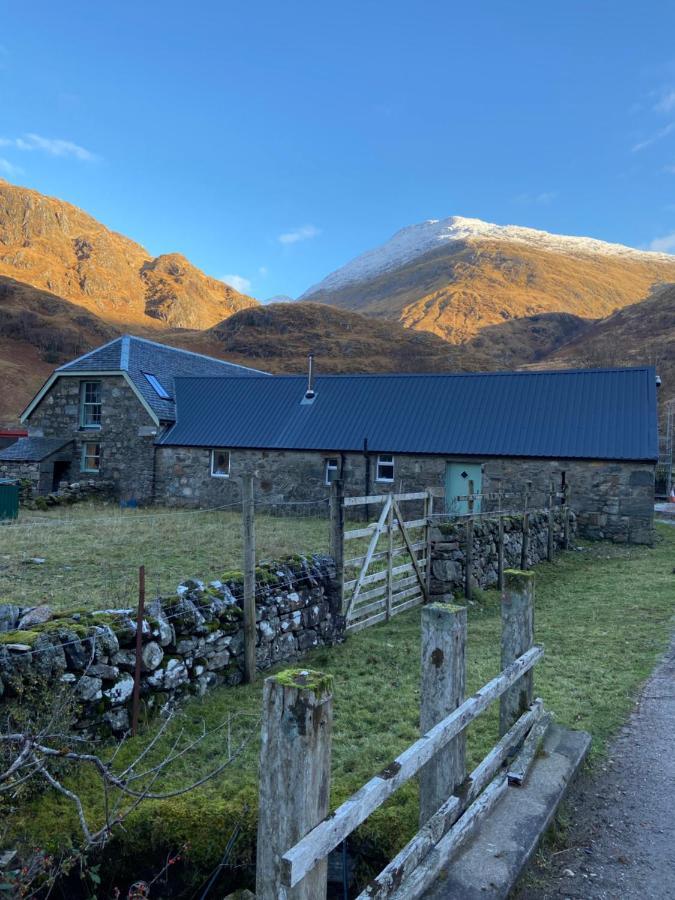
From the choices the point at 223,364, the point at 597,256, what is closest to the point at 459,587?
the point at 223,364

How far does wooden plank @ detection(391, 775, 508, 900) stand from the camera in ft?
10.2

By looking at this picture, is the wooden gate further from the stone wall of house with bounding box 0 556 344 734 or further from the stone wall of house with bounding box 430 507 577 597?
the stone wall of house with bounding box 0 556 344 734

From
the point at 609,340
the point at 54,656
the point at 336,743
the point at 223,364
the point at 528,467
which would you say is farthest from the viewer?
the point at 609,340

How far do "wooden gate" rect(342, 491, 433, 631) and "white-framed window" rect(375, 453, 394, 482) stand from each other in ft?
36.1

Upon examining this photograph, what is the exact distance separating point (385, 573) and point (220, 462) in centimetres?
1658

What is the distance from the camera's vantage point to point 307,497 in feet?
78.2

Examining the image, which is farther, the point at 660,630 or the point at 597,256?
the point at 597,256

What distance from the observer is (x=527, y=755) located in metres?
4.68

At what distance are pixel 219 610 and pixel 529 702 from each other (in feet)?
11.0

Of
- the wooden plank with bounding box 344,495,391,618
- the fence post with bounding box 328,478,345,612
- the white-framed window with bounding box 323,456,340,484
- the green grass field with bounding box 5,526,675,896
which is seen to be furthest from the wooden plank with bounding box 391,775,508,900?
the white-framed window with bounding box 323,456,340,484

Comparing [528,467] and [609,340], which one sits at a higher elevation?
[609,340]

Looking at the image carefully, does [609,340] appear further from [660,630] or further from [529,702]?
[529,702]

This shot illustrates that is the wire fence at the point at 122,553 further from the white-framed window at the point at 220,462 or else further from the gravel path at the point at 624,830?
the white-framed window at the point at 220,462

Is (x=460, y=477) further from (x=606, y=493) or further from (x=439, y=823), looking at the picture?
(x=439, y=823)
